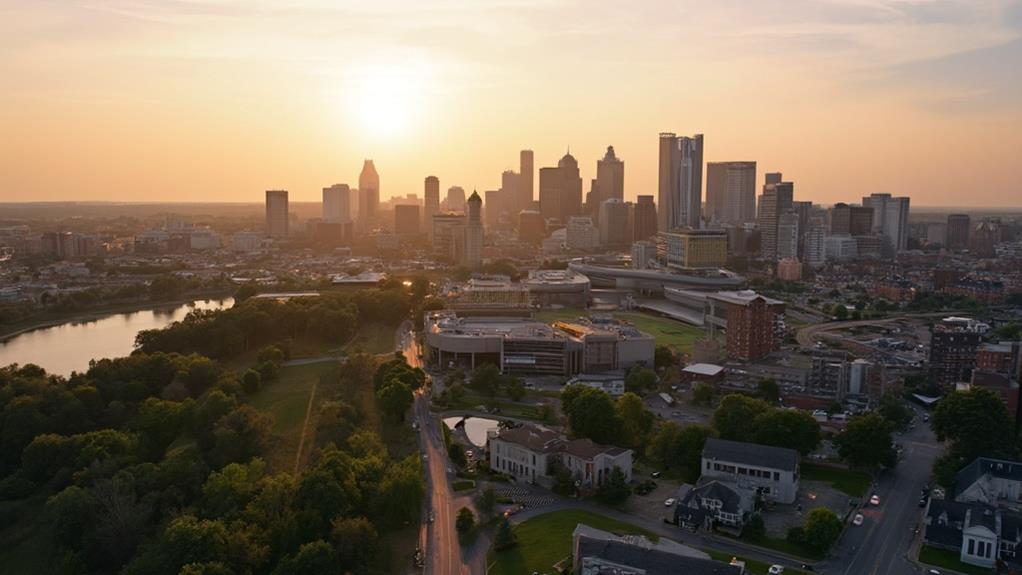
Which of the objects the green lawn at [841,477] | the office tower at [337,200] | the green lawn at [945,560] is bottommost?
the green lawn at [945,560]

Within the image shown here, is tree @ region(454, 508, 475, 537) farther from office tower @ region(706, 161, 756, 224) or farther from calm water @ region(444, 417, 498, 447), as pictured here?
office tower @ region(706, 161, 756, 224)

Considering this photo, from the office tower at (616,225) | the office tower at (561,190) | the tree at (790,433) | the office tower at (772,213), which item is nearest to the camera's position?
the tree at (790,433)

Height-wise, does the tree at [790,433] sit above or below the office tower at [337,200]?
below

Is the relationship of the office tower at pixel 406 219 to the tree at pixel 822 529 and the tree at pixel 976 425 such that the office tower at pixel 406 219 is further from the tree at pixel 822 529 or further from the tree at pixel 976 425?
the tree at pixel 822 529

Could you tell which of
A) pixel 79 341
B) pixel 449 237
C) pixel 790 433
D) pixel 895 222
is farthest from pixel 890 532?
pixel 895 222

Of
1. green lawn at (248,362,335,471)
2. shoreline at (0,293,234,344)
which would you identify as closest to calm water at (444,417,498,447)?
green lawn at (248,362,335,471)

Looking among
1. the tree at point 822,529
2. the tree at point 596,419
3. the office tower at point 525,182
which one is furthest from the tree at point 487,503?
the office tower at point 525,182

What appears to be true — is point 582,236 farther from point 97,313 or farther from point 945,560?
point 945,560
